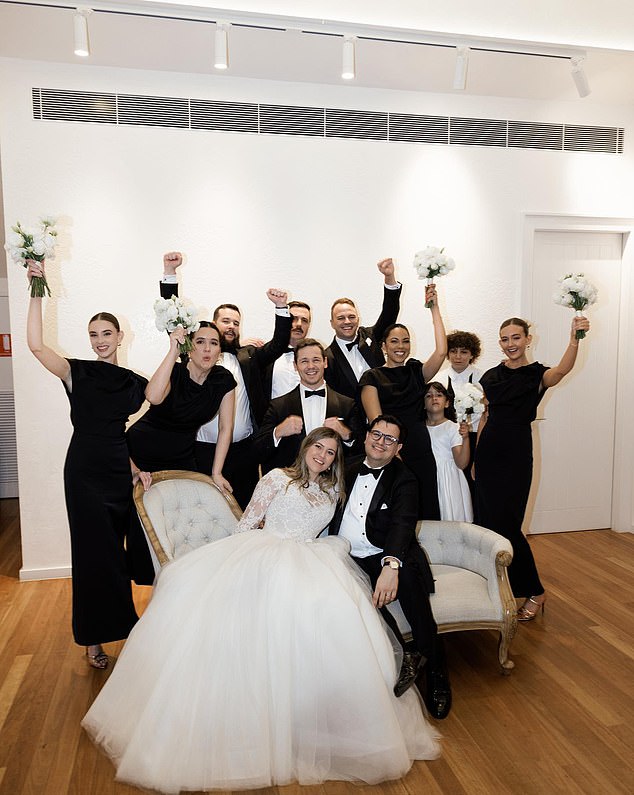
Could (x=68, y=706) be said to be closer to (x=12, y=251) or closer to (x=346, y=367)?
(x=12, y=251)

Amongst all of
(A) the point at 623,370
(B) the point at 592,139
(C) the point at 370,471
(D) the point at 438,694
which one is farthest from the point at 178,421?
(B) the point at 592,139

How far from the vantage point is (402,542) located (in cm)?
346

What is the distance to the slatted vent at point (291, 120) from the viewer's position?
17.5 feet

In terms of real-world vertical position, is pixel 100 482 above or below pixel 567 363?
below

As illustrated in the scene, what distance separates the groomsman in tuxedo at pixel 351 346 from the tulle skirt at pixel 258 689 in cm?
175

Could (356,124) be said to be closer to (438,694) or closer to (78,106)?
(78,106)

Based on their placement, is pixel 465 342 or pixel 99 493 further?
pixel 465 342

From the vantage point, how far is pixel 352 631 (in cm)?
295

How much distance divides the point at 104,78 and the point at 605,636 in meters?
4.93

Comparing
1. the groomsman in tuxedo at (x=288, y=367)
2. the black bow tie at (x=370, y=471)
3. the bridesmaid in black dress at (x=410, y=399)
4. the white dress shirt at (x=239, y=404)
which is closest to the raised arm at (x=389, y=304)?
the bridesmaid in black dress at (x=410, y=399)

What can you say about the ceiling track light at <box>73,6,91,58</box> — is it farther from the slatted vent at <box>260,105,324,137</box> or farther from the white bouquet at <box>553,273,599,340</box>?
the white bouquet at <box>553,273,599,340</box>

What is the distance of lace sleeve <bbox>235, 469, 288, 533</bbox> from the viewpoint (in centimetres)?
353

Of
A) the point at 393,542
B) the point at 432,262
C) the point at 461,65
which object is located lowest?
the point at 393,542

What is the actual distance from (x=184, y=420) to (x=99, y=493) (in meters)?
0.62
